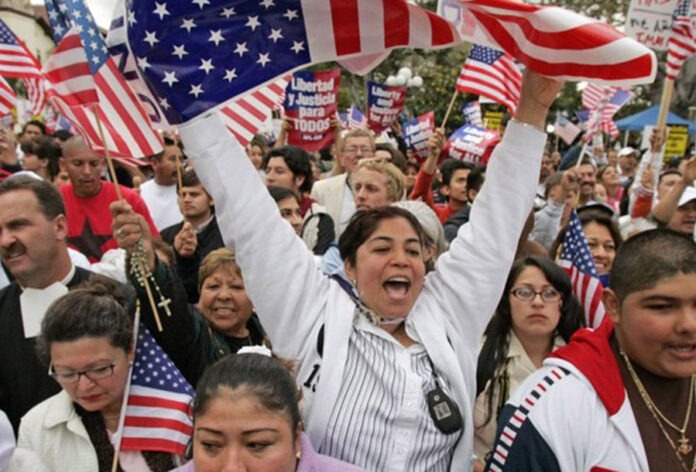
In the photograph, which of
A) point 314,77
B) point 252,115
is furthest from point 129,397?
point 314,77

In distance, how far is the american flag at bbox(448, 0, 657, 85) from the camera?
2504mm

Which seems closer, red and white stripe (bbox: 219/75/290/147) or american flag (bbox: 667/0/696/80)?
red and white stripe (bbox: 219/75/290/147)

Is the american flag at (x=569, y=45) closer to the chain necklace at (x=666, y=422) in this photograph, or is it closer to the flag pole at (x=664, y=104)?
the chain necklace at (x=666, y=422)

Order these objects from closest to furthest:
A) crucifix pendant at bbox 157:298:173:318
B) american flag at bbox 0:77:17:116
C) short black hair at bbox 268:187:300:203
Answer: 1. crucifix pendant at bbox 157:298:173:318
2. short black hair at bbox 268:187:300:203
3. american flag at bbox 0:77:17:116

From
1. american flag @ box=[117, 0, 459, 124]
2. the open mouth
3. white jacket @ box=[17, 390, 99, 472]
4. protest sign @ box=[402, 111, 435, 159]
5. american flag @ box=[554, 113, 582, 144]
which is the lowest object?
american flag @ box=[554, 113, 582, 144]

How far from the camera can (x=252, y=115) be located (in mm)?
4648

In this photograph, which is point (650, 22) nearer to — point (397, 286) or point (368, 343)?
point (397, 286)

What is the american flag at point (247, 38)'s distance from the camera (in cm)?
281

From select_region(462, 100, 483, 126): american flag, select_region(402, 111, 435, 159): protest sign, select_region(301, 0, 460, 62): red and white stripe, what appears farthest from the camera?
select_region(462, 100, 483, 126): american flag

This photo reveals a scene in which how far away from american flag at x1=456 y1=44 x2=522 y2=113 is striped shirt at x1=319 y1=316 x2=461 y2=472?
498cm

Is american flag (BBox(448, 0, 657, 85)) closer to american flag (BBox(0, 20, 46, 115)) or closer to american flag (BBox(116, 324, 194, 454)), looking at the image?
american flag (BBox(116, 324, 194, 454))

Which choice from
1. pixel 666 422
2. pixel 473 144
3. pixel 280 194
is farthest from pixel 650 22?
pixel 666 422

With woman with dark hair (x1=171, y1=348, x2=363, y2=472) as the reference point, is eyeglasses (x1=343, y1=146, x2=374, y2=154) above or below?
below

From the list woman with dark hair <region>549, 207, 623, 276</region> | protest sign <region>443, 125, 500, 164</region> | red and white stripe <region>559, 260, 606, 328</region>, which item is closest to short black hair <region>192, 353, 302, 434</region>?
red and white stripe <region>559, 260, 606, 328</region>
